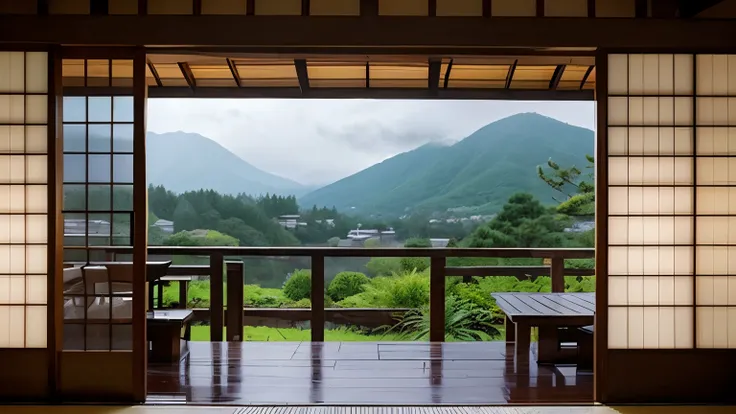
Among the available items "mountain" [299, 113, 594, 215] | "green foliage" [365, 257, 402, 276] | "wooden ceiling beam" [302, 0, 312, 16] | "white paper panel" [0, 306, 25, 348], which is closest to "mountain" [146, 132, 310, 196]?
"mountain" [299, 113, 594, 215]

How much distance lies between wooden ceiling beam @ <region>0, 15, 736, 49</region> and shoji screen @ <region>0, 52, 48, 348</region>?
28 centimetres

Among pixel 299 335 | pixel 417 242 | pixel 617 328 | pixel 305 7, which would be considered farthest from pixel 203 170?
pixel 617 328

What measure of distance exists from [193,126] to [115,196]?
7.30 meters

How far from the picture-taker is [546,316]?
172 inches

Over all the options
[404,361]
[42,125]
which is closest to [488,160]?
[404,361]

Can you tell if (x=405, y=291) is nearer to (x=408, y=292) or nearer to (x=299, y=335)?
(x=408, y=292)

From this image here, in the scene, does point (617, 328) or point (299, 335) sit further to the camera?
point (299, 335)

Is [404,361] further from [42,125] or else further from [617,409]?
[42,125]

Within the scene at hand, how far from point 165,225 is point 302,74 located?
19.4 ft

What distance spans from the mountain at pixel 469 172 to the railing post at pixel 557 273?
521cm

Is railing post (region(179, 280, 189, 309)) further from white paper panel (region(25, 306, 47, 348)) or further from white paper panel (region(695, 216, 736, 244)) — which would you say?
white paper panel (region(695, 216, 736, 244))

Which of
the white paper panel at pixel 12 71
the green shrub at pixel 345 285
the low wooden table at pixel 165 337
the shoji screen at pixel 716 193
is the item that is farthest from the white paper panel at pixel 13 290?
the green shrub at pixel 345 285

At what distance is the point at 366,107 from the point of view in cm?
1103

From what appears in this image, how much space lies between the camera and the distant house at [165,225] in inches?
407
